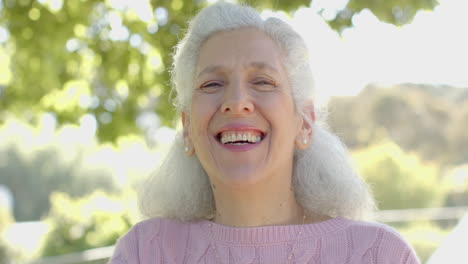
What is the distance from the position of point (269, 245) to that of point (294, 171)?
353 mm

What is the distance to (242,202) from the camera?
2084 mm

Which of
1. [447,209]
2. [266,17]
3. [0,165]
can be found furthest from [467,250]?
[0,165]

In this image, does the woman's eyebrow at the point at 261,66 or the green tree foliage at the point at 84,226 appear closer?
the woman's eyebrow at the point at 261,66

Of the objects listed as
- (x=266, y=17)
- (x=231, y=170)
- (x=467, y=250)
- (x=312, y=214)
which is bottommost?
(x=467, y=250)

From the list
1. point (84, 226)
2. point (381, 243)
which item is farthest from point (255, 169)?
point (84, 226)

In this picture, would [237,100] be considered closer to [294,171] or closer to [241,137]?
[241,137]

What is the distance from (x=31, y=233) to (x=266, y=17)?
1022cm

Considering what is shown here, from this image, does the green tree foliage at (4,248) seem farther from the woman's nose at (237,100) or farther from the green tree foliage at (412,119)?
the green tree foliage at (412,119)

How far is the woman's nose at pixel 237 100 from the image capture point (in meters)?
1.94

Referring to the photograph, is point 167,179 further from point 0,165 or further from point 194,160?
point 0,165

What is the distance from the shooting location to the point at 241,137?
6.45 feet

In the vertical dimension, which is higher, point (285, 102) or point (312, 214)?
point (285, 102)

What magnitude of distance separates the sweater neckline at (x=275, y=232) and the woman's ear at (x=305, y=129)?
28cm

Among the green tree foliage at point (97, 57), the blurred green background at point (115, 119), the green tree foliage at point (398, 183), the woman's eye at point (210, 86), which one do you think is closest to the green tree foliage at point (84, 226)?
the blurred green background at point (115, 119)
